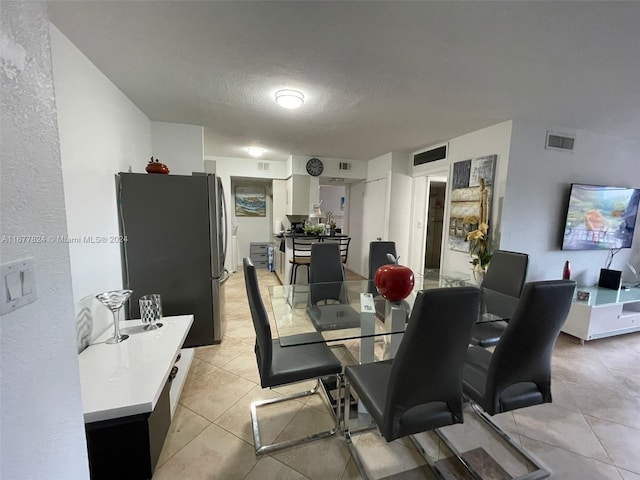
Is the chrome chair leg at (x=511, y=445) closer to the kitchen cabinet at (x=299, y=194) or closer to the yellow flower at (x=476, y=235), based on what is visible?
the yellow flower at (x=476, y=235)

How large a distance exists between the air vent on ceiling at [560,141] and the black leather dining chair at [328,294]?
9.05 ft

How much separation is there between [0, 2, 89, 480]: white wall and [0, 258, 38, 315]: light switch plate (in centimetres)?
2

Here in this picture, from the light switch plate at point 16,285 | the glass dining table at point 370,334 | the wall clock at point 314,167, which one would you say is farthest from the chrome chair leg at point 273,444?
the wall clock at point 314,167

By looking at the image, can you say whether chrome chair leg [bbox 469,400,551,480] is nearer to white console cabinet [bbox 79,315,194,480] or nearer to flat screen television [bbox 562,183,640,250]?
white console cabinet [bbox 79,315,194,480]

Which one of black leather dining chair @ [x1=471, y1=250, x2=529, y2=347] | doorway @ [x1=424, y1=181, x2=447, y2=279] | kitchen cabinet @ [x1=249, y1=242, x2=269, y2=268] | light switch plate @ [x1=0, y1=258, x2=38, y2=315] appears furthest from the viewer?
kitchen cabinet @ [x1=249, y1=242, x2=269, y2=268]

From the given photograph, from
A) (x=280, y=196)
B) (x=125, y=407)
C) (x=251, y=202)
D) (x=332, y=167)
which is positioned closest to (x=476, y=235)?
(x=332, y=167)

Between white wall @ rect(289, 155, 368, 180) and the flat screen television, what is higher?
white wall @ rect(289, 155, 368, 180)

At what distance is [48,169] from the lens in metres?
0.71

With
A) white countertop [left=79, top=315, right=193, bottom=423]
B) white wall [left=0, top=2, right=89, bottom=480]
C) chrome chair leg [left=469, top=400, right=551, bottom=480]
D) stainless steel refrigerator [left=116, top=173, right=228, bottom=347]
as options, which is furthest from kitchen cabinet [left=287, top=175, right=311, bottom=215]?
white wall [left=0, top=2, right=89, bottom=480]

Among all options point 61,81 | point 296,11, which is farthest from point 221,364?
point 296,11

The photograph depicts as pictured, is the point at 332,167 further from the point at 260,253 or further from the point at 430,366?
the point at 430,366

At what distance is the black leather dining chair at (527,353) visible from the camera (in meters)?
1.23

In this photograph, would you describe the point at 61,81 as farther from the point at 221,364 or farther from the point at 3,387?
the point at 221,364

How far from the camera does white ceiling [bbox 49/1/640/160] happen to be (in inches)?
55.4
